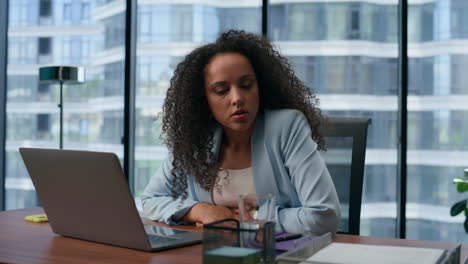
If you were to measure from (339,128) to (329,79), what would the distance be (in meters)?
2.09

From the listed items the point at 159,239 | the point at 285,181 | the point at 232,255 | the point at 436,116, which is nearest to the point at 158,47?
the point at 436,116

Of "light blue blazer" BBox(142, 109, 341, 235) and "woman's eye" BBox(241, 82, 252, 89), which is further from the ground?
"woman's eye" BBox(241, 82, 252, 89)

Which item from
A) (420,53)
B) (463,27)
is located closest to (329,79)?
(420,53)

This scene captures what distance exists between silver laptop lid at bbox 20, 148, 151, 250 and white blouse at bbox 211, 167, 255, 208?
519 millimetres

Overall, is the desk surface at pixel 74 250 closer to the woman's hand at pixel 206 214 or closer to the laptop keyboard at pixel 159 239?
the laptop keyboard at pixel 159 239

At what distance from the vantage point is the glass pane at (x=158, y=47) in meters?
4.07

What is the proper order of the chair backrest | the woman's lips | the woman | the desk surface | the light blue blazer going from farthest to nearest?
the chair backrest → the woman's lips → the woman → the light blue blazer → the desk surface

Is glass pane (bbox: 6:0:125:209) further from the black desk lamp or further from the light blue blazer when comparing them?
the light blue blazer

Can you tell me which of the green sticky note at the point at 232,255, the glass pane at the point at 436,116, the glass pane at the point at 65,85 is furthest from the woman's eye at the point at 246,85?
the glass pane at the point at 65,85

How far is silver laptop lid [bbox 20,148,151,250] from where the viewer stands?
3.71 feet

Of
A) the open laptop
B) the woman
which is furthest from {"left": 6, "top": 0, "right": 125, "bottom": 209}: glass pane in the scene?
the open laptop

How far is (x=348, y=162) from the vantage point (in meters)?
1.83

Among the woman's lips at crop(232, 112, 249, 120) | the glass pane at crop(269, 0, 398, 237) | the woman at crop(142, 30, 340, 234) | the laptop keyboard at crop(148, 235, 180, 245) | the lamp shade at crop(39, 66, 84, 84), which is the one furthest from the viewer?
the glass pane at crop(269, 0, 398, 237)

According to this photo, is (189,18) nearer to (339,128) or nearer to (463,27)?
(463,27)
